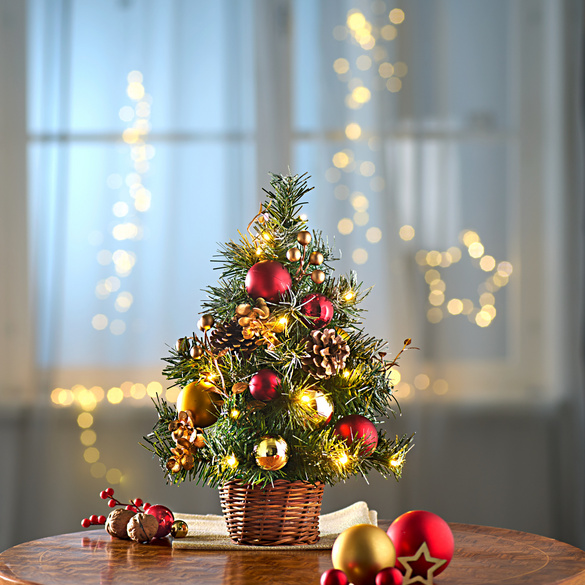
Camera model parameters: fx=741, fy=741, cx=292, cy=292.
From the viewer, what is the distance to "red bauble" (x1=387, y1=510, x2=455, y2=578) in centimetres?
81

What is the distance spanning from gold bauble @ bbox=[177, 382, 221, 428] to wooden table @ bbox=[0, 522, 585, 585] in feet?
0.56

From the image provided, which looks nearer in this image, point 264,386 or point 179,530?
point 264,386

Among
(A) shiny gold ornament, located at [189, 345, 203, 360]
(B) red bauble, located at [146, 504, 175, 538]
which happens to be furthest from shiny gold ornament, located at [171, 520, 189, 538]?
(A) shiny gold ornament, located at [189, 345, 203, 360]

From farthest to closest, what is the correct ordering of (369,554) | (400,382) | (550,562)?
(400,382), (550,562), (369,554)

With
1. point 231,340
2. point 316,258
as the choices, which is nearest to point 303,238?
point 316,258

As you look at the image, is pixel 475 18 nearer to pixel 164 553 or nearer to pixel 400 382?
pixel 400 382

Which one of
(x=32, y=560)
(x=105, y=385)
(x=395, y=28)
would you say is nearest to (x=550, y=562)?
(x=32, y=560)

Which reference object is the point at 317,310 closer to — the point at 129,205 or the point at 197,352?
the point at 197,352

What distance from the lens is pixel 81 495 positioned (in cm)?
210

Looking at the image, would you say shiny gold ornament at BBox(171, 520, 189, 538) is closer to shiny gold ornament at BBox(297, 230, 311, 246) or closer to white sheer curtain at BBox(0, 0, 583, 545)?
shiny gold ornament at BBox(297, 230, 311, 246)

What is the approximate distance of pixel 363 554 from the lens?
0.76m

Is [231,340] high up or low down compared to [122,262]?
down

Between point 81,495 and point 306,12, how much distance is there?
1536mm

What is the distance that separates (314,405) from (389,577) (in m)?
0.25
